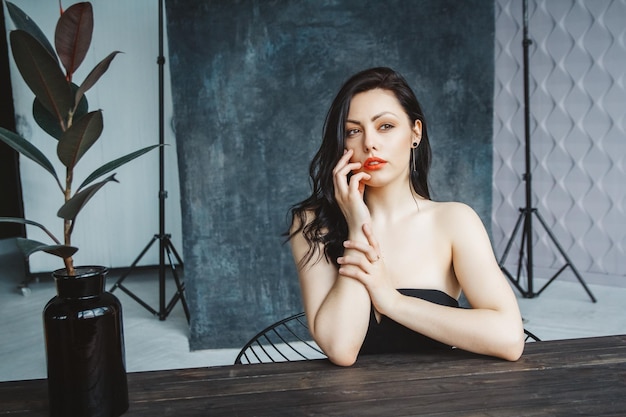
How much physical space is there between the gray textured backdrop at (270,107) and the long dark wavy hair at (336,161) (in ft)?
4.86

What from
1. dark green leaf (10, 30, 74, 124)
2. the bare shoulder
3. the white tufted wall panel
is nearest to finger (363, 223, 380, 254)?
the bare shoulder

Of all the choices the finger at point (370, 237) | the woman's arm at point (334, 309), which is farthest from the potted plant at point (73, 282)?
the finger at point (370, 237)

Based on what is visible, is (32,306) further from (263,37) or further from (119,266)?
(263,37)

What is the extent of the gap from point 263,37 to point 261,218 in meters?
0.91

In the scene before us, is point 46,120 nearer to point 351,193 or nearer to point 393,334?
point 351,193

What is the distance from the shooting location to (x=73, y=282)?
2.86 ft

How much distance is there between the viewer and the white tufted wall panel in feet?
13.0

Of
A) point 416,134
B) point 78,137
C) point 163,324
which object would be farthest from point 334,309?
point 163,324

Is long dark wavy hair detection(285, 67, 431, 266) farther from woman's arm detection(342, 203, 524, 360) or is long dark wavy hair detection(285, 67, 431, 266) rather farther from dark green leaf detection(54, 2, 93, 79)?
dark green leaf detection(54, 2, 93, 79)

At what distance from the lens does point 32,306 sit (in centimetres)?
398

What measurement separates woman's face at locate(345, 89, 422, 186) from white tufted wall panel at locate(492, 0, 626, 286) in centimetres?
324

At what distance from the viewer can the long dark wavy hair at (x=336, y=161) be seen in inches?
52.4

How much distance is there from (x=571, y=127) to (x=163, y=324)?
3.11m

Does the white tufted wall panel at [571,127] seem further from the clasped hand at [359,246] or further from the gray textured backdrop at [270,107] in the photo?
the clasped hand at [359,246]
